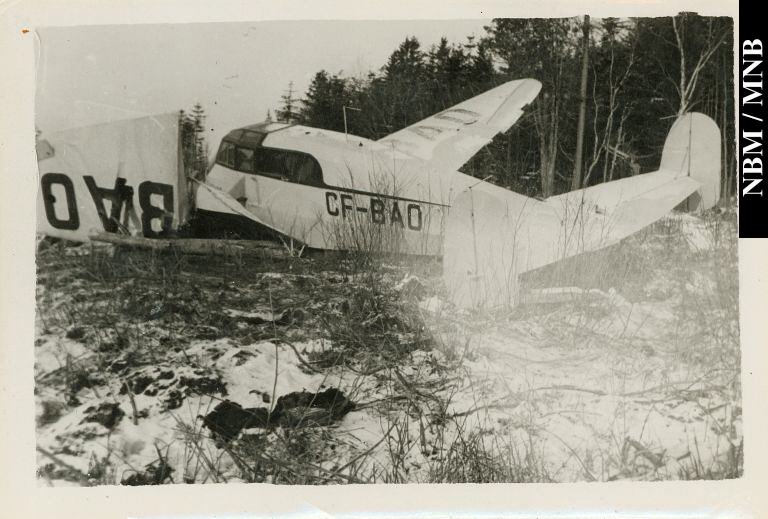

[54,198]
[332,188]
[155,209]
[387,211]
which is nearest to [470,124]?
[387,211]

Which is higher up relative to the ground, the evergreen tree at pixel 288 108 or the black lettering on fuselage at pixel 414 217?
the evergreen tree at pixel 288 108

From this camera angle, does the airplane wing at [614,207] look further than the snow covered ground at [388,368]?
Yes

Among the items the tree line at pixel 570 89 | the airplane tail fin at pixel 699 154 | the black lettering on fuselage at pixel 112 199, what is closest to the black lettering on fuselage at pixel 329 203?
the tree line at pixel 570 89

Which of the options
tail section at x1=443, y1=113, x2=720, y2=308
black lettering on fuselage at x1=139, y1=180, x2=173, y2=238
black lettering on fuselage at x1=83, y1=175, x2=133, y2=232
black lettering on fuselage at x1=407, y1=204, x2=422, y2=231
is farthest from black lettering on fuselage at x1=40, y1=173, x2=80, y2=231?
tail section at x1=443, y1=113, x2=720, y2=308

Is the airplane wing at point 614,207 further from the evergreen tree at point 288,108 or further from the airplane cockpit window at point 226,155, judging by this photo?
the airplane cockpit window at point 226,155

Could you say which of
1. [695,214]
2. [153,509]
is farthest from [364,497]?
[695,214]

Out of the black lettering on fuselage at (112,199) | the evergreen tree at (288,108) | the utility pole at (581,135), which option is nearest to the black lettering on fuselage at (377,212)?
the evergreen tree at (288,108)

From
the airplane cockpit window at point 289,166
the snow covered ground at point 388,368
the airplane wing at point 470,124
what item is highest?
the airplane wing at point 470,124

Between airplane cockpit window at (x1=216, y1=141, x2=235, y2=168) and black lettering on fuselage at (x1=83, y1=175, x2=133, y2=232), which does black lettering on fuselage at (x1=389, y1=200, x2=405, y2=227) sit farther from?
black lettering on fuselage at (x1=83, y1=175, x2=133, y2=232)
